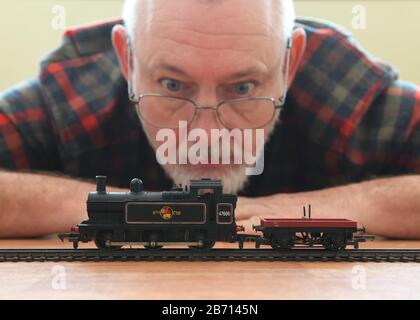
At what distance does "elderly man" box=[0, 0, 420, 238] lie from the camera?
511 cm

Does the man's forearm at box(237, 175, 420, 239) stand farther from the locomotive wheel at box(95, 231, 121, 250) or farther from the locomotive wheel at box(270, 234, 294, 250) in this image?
the locomotive wheel at box(95, 231, 121, 250)

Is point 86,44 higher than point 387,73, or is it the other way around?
point 86,44

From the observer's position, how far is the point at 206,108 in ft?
16.9

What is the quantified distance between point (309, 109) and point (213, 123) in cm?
144

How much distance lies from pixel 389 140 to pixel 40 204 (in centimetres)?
404

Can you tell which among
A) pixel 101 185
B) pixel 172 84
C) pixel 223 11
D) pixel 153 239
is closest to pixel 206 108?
pixel 172 84

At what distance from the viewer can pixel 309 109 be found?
236 inches

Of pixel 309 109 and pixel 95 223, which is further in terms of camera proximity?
pixel 309 109

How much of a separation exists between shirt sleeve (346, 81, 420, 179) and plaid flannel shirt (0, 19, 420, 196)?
0.04 feet

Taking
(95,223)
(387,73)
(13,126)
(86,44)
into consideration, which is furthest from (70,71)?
(387,73)

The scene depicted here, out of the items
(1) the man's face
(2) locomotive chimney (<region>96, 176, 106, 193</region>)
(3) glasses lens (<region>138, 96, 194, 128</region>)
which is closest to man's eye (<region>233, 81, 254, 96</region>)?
(1) the man's face

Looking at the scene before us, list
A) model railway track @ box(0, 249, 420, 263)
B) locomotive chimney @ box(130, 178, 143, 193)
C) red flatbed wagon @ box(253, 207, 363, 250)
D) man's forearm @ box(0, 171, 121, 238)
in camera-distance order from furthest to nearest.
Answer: man's forearm @ box(0, 171, 121, 238)
locomotive chimney @ box(130, 178, 143, 193)
red flatbed wagon @ box(253, 207, 363, 250)
model railway track @ box(0, 249, 420, 263)

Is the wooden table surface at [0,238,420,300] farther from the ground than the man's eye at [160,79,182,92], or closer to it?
closer to it

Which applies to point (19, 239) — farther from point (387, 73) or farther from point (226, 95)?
point (387, 73)
